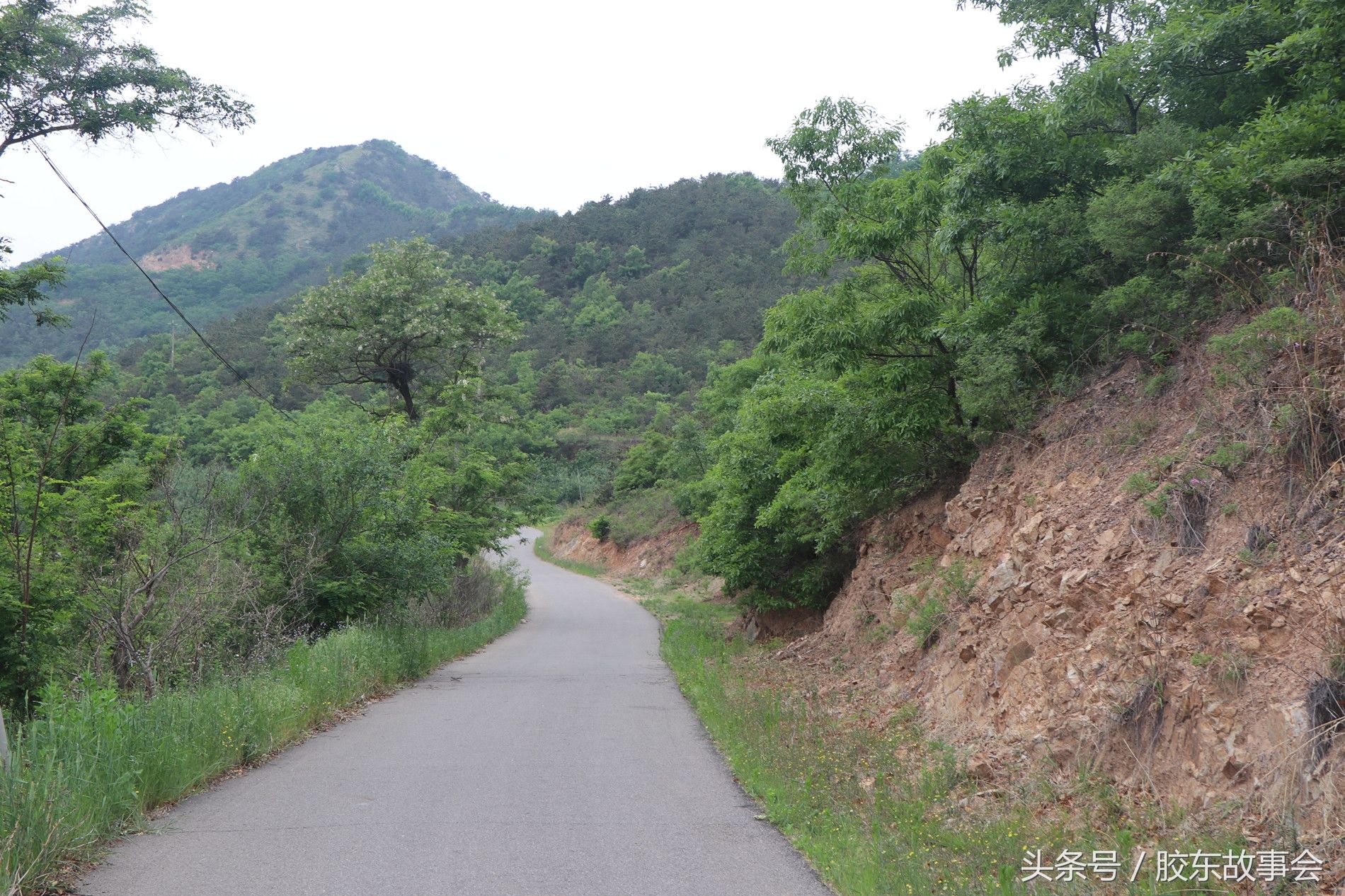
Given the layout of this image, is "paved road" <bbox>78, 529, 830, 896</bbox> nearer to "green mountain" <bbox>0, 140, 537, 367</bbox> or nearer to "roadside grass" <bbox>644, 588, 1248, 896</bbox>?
"roadside grass" <bbox>644, 588, 1248, 896</bbox>

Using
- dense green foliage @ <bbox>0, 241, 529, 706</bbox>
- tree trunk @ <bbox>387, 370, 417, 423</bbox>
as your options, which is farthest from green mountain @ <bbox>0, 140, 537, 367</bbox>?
dense green foliage @ <bbox>0, 241, 529, 706</bbox>

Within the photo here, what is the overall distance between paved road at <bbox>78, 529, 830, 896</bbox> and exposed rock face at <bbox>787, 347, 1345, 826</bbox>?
2.39 meters

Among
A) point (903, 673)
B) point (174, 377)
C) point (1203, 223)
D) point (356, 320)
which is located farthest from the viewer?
point (174, 377)

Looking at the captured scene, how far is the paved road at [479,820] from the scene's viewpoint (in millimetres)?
5613

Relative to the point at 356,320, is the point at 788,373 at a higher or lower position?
lower

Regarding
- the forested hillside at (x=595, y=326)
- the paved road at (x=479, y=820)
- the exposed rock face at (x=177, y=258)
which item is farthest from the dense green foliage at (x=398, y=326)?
the exposed rock face at (x=177, y=258)

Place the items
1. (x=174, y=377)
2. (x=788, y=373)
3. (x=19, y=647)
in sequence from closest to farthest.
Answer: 1. (x=19, y=647)
2. (x=788, y=373)
3. (x=174, y=377)

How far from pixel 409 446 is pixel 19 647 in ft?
47.3

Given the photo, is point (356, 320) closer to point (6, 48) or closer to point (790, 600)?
point (6, 48)

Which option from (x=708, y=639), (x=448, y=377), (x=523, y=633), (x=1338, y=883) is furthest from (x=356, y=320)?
(x=1338, y=883)

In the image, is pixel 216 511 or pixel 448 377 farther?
pixel 448 377

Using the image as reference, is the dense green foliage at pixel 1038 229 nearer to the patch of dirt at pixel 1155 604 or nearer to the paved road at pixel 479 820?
the patch of dirt at pixel 1155 604

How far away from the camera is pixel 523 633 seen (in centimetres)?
2503

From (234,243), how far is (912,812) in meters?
146
